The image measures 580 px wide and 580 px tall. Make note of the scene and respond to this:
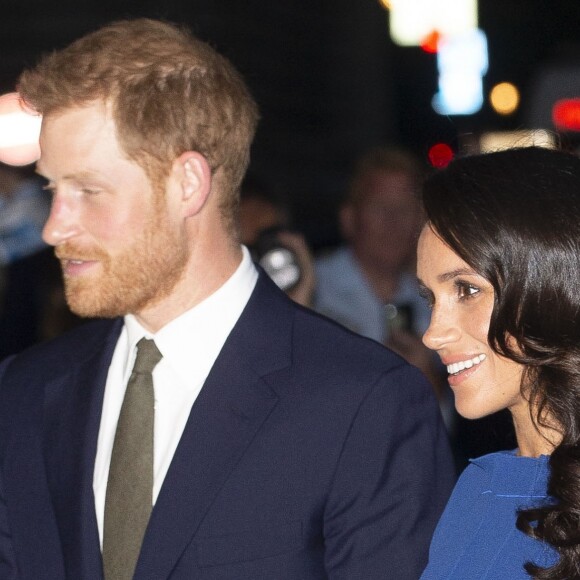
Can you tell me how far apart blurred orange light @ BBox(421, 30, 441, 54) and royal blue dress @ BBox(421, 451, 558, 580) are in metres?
13.3

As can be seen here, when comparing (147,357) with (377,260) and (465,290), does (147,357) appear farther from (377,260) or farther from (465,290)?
(377,260)

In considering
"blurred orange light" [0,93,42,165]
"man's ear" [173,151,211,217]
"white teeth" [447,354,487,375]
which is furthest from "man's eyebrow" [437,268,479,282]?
"blurred orange light" [0,93,42,165]

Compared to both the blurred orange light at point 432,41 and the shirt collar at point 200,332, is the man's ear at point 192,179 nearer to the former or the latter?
the shirt collar at point 200,332

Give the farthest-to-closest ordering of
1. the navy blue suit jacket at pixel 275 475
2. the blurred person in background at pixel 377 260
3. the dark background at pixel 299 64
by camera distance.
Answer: the dark background at pixel 299 64 → the blurred person in background at pixel 377 260 → the navy blue suit jacket at pixel 275 475

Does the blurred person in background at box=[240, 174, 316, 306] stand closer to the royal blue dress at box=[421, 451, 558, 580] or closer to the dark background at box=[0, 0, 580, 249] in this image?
the royal blue dress at box=[421, 451, 558, 580]

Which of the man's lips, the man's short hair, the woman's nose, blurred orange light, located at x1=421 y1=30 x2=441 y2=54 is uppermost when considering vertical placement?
the man's short hair

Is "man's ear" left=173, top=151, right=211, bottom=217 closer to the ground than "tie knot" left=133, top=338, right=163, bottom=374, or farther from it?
farther from it

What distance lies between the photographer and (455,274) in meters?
2.51

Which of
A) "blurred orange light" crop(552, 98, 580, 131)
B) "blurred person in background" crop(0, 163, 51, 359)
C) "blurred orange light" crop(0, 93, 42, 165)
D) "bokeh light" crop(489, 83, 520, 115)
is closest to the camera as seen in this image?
"blurred person in background" crop(0, 163, 51, 359)

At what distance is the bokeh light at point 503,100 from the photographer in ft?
67.2

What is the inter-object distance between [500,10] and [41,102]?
67.0 feet

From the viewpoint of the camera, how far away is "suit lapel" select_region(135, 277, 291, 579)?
2730 millimetres

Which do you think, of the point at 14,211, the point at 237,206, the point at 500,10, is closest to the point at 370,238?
the point at 14,211

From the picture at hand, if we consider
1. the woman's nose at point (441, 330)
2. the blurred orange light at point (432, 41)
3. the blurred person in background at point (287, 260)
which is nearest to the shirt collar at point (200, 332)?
the woman's nose at point (441, 330)
